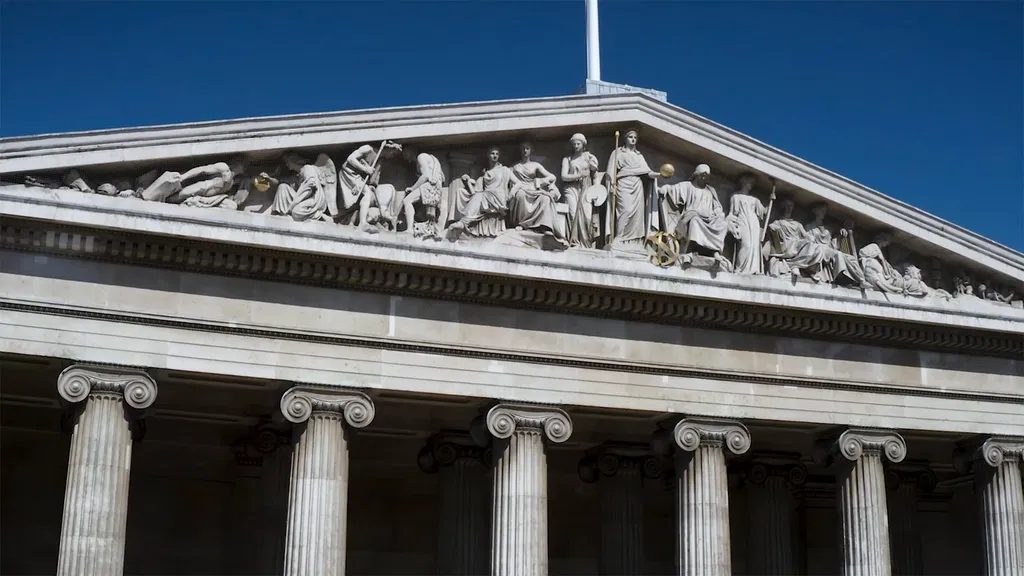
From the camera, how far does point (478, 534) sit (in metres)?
28.2

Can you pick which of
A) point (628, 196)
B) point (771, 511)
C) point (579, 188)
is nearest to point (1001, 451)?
point (771, 511)

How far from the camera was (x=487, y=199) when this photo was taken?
2567 centimetres

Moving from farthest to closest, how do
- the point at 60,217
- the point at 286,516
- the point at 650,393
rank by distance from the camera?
the point at 650,393 → the point at 286,516 → the point at 60,217

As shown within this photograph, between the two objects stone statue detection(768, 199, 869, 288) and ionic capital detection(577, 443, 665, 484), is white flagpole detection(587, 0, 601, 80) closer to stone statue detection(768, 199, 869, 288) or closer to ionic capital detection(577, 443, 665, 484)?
stone statue detection(768, 199, 869, 288)

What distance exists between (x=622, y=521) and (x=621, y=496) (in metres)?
0.52

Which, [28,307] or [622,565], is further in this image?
[622,565]

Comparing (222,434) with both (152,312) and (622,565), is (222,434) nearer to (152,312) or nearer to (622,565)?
(152,312)

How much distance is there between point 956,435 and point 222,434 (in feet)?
49.4

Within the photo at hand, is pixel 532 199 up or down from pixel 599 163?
down

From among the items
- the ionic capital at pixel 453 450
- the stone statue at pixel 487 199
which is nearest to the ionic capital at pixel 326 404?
the stone statue at pixel 487 199

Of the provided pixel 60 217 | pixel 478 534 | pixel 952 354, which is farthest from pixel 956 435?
pixel 60 217

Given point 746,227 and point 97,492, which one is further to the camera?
point 746,227

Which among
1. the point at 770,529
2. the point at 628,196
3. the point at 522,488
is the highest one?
the point at 628,196

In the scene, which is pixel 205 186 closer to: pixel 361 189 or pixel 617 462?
pixel 361 189
